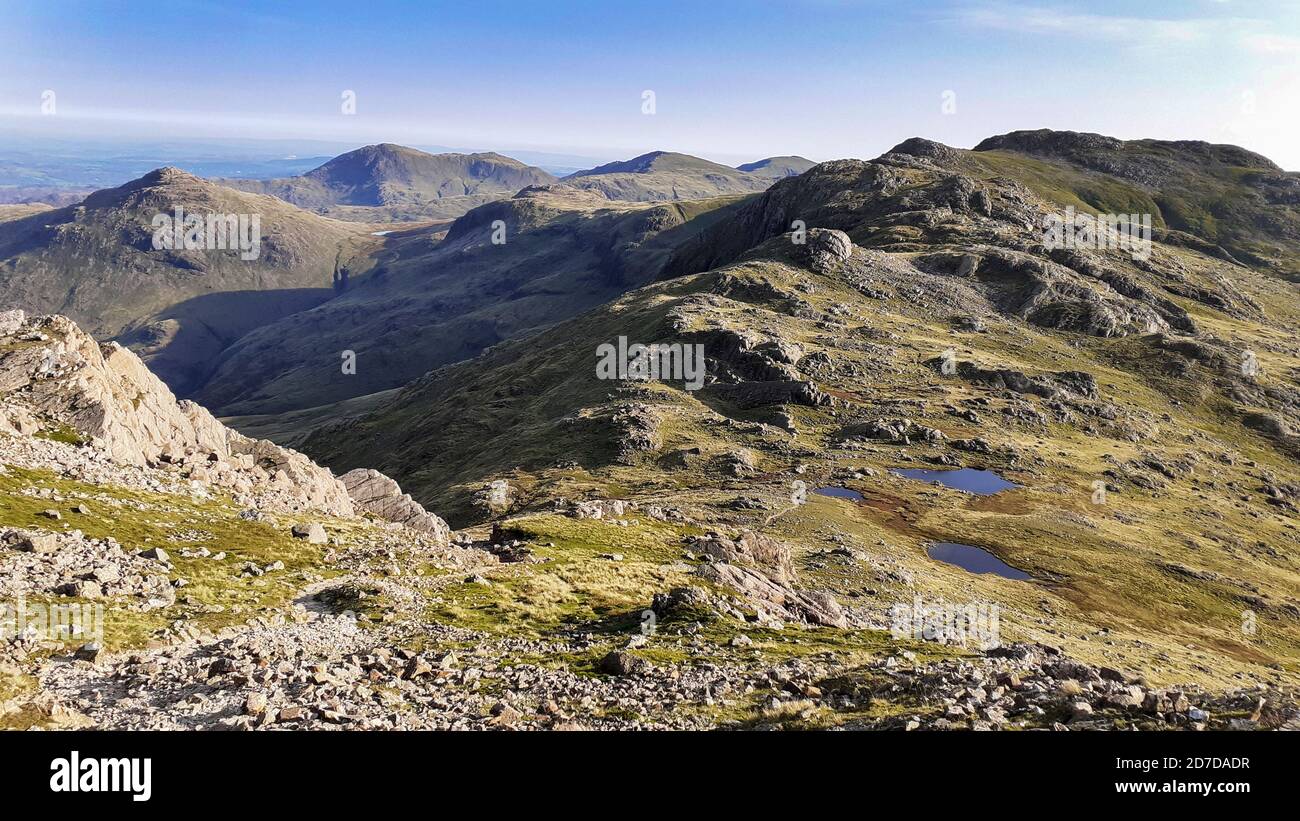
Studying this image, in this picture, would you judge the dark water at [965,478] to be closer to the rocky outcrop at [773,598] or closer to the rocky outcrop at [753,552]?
the rocky outcrop at [753,552]

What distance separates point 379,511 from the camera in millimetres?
63938

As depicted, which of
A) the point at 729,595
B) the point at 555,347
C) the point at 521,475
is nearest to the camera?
the point at 729,595

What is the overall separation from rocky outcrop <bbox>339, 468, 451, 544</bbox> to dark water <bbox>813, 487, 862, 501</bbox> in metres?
57.2

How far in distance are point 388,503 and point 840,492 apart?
64043mm

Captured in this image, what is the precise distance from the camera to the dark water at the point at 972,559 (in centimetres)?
8194

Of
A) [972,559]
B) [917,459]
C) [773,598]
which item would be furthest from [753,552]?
[917,459]

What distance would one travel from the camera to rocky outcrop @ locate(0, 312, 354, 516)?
45969mm

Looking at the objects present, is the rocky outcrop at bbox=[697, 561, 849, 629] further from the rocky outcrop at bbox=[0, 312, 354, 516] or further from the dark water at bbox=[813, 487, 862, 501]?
the dark water at bbox=[813, 487, 862, 501]

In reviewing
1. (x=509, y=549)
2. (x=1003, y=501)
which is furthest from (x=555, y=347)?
(x=509, y=549)

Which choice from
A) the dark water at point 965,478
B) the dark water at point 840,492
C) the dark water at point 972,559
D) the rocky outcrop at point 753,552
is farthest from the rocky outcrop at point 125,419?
the dark water at point 965,478

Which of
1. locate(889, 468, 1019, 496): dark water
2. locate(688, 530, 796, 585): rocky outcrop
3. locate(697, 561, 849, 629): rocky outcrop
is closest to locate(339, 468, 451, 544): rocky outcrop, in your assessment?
locate(697, 561, 849, 629): rocky outcrop
